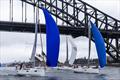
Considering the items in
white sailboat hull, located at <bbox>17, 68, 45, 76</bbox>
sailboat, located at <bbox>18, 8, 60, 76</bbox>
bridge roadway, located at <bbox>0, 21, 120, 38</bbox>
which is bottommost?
white sailboat hull, located at <bbox>17, 68, 45, 76</bbox>

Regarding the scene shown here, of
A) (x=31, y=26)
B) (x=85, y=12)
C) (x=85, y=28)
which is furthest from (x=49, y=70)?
(x=85, y=12)

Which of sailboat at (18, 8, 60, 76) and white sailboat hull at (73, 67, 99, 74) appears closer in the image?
sailboat at (18, 8, 60, 76)

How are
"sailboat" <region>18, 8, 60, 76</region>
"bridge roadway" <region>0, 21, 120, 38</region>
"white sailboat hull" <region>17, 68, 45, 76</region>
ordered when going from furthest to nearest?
"bridge roadway" <region>0, 21, 120, 38</region> → "white sailboat hull" <region>17, 68, 45, 76</region> → "sailboat" <region>18, 8, 60, 76</region>

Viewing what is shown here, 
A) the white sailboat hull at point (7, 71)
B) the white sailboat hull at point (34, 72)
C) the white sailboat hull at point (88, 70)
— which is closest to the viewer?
the white sailboat hull at point (34, 72)

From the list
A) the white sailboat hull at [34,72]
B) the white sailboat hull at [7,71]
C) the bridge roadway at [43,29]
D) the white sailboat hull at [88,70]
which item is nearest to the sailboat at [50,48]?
the white sailboat hull at [34,72]

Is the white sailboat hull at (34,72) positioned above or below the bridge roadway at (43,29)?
below

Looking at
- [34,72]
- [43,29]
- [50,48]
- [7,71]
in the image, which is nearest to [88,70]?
[7,71]

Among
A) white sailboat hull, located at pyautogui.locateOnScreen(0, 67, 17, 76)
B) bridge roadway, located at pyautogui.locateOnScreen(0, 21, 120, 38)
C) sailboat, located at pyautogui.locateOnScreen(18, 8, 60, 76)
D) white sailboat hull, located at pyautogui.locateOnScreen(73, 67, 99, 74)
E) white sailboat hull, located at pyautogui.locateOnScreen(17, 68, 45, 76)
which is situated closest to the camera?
sailboat, located at pyautogui.locateOnScreen(18, 8, 60, 76)

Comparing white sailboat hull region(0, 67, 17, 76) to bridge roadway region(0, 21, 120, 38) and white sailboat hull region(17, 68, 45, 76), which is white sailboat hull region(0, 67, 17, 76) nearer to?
white sailboat hull region(17, 68, 45, 76)

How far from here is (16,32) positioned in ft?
354

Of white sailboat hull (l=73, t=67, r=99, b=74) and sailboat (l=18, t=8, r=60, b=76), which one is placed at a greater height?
sailboat (l=18, t=8, r=60, b=76)

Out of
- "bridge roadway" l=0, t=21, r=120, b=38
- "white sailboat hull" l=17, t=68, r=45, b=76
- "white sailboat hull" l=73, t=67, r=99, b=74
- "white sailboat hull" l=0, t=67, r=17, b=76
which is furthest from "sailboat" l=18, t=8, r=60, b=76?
"bridge roadway" l=0, t=21, r=120, b=38

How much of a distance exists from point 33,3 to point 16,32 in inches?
457

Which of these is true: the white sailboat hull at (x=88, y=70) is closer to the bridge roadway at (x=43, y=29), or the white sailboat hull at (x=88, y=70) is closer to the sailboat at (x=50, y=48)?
the sailboat at (x=50, y=48)
